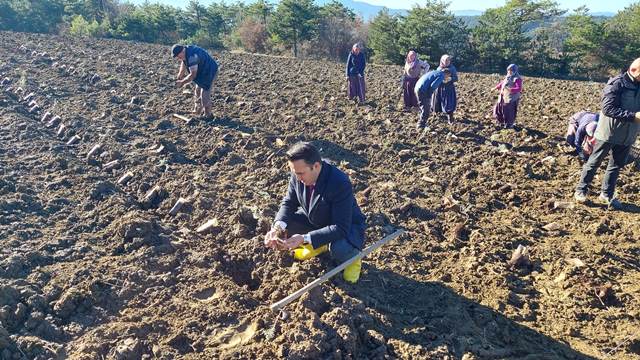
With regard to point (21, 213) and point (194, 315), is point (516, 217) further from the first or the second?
point (21, 213)

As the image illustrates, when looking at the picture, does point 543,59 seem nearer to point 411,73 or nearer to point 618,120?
point 411,73

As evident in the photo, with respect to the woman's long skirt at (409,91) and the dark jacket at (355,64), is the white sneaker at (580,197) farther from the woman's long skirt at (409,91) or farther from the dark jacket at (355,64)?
the dark jacket at (355,64)

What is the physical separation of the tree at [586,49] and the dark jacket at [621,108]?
16.9m

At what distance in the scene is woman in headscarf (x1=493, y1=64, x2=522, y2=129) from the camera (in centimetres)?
806

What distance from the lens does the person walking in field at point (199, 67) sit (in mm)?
8289

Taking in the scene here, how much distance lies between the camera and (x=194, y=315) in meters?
3.73

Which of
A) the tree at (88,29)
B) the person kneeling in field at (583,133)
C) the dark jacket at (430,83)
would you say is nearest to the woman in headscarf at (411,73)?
the dark jacket at (430,83)

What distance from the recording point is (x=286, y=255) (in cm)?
434

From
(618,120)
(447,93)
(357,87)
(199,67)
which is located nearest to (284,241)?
(618,120)

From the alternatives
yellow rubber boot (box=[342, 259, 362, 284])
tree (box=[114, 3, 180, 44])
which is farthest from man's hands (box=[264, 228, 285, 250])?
tree (box=[114, 3, 180, 44])

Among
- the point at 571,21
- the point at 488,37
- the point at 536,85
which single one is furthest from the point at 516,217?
the point at 571,21

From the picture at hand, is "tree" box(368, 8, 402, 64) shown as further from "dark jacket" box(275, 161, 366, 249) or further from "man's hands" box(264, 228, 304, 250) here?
"man's hands" box(264, 228, 304, 250)

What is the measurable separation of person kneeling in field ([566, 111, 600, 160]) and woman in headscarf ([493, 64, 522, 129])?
1300 mm

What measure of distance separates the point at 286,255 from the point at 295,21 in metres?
23.2
